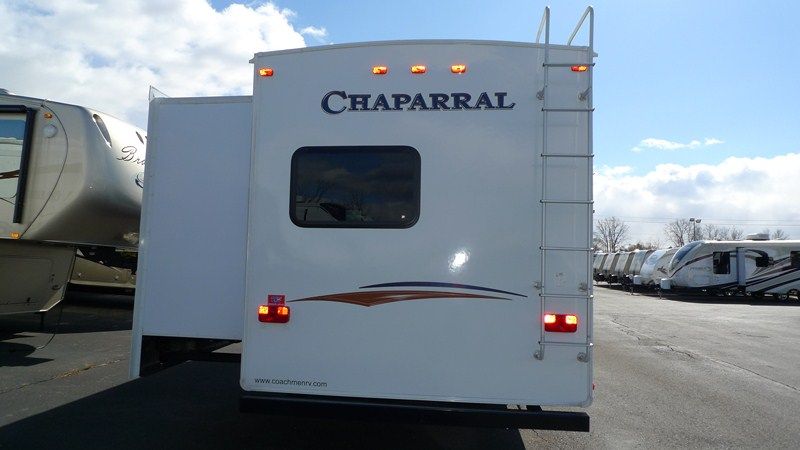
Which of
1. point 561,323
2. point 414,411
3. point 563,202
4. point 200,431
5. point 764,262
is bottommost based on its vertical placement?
point 200,431

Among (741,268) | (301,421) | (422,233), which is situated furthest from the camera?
(741,268)

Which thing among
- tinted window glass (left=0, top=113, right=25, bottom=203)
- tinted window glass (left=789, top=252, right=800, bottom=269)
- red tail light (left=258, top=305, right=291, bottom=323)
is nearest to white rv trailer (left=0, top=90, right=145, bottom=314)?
tinted window glass (left=0, top=113, right=25, bottom=203)

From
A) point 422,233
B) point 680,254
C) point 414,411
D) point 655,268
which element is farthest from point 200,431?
point 655,268

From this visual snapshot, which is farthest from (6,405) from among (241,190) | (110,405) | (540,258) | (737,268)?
(737,268)

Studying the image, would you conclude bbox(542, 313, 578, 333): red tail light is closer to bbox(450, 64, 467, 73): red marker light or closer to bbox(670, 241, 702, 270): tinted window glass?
bbox(450, 64, 467, 73): red marker light

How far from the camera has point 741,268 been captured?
2480cm

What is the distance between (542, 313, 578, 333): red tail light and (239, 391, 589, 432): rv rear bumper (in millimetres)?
520

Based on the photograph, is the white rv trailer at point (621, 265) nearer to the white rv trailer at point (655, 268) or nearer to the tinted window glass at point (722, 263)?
the white rv trailer at point (655, 268)

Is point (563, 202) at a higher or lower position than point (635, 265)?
higher

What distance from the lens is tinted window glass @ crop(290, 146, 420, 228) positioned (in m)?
3.86

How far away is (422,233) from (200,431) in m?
2.86

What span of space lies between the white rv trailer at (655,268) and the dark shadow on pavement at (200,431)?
2447 cm

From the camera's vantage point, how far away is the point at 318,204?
3.96 m

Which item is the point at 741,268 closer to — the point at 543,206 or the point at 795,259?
the point at 795,259
